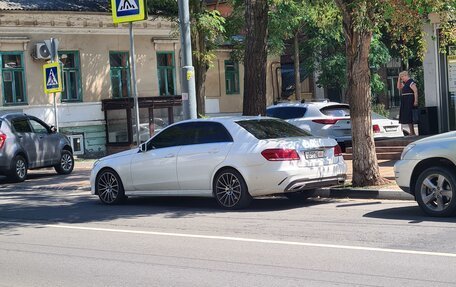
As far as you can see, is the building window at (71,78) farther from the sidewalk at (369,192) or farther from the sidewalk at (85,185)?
the sidewalk at (369,192)

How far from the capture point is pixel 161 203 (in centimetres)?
1376

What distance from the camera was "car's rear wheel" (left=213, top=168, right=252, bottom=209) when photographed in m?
11.8

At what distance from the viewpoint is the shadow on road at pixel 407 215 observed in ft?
32.8

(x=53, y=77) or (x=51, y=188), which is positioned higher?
(x=53, y=77)

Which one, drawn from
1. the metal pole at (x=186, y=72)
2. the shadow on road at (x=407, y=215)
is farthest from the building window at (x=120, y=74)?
the shadow on road at (x=407, y=215)

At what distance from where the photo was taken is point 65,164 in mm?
20312

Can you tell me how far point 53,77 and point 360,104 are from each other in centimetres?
959

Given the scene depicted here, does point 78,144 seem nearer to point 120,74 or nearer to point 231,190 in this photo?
point 120,74

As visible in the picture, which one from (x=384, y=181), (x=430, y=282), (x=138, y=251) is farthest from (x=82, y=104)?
(x=430, y=282)

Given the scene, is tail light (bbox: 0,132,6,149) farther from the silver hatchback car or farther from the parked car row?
the parked car row

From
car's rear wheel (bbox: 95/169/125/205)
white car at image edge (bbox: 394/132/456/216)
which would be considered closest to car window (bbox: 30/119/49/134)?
car's rear wheel (bbox: 95/169/125/205)

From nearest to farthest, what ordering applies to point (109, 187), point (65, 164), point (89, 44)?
point (109, 187) → point (65, 164) → point (89, 44)

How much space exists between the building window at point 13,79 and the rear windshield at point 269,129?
1540cm

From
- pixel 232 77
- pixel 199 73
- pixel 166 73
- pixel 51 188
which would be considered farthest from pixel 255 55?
pixel 232 77
